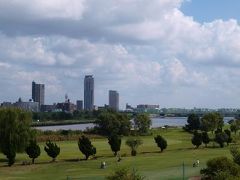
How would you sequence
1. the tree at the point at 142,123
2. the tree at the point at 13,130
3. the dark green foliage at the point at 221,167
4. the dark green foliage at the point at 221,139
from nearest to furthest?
1. the dark green foliage at the point at 221,167
2. the tree at the point at 13,130
3. the dark green foliage at the point at 221,139
4. the tree at the point at 142,123

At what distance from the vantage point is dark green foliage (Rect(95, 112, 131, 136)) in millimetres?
124500

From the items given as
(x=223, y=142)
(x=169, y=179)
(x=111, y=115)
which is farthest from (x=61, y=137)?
(x=169, y=179)

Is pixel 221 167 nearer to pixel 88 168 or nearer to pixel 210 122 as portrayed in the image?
pixel 88 168

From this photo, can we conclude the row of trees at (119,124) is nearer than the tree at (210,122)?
No

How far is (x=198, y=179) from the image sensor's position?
129 ft

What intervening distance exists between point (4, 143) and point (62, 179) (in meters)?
25.1

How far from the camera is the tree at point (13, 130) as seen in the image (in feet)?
218

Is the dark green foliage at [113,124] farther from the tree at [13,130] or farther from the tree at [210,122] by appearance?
the tree at [13,130]

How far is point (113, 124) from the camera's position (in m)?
125

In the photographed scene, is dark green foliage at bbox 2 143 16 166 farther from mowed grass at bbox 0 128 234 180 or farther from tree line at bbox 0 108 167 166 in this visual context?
mowed grass at bbox 0 128 234 180

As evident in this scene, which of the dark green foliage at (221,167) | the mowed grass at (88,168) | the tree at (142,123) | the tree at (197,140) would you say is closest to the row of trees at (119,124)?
the tree at (142,123)

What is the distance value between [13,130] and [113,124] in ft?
191

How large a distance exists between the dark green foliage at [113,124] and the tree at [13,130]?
5398 centimetres

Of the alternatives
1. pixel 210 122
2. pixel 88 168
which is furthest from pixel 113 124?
pixel 88 168
